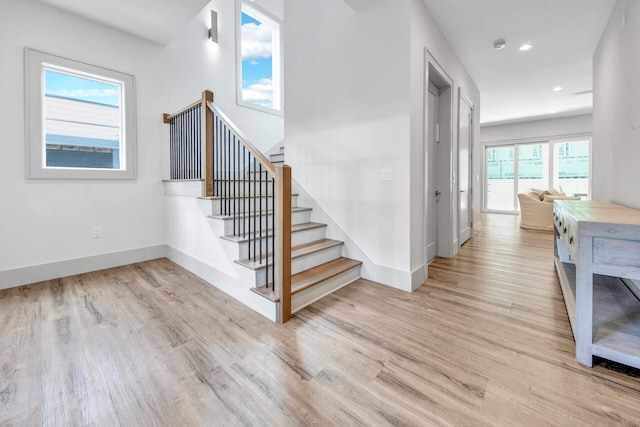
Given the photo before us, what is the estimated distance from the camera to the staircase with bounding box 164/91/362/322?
6.69 ft

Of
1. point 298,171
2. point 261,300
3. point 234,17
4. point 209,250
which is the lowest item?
point 261,300

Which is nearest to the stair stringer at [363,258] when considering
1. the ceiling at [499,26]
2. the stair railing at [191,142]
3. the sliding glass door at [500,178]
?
the stair railing at [191,142]

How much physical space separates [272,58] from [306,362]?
5.49 meters

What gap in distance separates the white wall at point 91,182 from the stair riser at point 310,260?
7.29ft

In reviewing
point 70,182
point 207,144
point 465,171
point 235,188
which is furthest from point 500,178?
point 70,182

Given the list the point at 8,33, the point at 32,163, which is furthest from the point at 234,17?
the point at 32,163

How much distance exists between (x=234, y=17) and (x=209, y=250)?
402cm

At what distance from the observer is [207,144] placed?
2980mm

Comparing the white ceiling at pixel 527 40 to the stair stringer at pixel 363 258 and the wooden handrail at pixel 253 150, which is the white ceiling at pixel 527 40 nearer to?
the wooden handrail at pixel 253 150

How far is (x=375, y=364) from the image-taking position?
1.55 meters

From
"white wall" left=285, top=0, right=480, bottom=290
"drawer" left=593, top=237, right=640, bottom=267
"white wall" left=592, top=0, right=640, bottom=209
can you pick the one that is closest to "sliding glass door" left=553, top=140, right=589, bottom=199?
"white wall" left=592, top=0, right=640, bottom=209

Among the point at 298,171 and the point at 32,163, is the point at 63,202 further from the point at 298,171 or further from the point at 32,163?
the point at 298,171

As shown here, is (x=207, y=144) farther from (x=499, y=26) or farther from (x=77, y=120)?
(x=499, y=26)

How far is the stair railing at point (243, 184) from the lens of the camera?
201 cm
